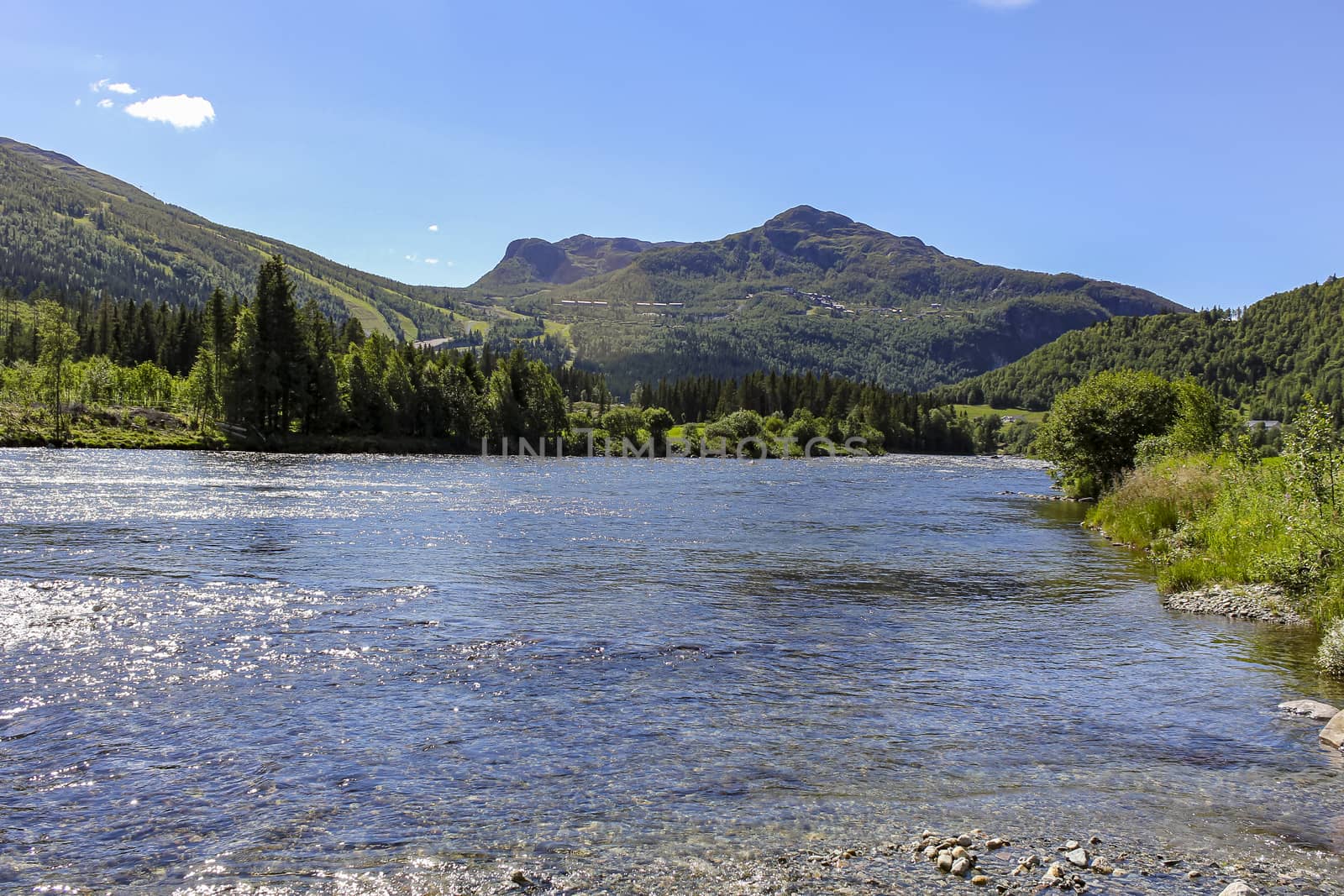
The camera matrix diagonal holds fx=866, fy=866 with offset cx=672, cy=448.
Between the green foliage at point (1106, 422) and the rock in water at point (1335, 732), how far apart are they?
52.5 metres

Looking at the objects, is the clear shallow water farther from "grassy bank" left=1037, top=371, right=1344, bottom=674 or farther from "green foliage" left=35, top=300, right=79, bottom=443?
"green foliage" left=35, top=300, right=79, bottom=443

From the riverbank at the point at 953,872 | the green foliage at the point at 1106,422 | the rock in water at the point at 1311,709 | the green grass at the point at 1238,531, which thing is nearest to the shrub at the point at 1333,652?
the green grass at the point at 1238,531

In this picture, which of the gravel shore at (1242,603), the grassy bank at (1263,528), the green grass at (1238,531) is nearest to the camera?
the grassy bank at (1263,528)

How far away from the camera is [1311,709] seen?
15766 mm

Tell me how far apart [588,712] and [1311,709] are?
43.2 feet

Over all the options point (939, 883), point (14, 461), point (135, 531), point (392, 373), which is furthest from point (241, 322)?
point (939, 883)

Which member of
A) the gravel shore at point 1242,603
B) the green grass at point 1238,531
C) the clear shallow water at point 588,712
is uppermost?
the green grass at point 1238,531

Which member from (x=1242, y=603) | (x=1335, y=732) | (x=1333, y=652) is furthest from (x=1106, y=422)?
(x=1335, y=732)

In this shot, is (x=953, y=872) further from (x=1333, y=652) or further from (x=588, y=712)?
(x=1333, y=652)

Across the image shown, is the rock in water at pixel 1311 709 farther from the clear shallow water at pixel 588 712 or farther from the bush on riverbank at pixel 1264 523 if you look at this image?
the bush on riverbank at pixel 1264 523

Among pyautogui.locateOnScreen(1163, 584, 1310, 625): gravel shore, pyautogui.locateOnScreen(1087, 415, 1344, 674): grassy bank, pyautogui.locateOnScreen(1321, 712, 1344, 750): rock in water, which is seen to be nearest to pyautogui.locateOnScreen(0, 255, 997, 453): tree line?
pyautogui.locateOnScreen(1087, 415, 1344, 674): grassy bank

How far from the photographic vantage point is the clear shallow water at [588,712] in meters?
10.9

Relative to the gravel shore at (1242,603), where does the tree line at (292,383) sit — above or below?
above

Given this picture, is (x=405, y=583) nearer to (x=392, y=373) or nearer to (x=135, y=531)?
(x=135, y=531)
